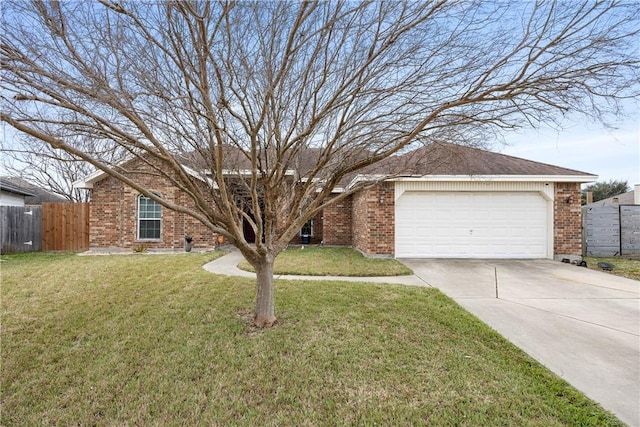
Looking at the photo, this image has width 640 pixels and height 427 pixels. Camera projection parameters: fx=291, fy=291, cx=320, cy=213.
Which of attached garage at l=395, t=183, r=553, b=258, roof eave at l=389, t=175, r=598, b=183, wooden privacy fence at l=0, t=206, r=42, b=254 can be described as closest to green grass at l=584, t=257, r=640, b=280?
attached garage at l=395, t=183, r=553, b=258

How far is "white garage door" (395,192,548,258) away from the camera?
9734 mm

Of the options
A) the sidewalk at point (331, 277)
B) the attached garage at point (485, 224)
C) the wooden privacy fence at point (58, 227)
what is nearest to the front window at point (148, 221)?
the wooden privacy fence at point (58, 227)

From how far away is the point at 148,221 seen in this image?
11.8 metres

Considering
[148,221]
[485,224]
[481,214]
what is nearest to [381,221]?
[481,214]

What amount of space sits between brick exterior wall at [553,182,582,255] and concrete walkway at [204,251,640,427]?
1271 millimetres

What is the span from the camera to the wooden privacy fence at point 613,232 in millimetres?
10508

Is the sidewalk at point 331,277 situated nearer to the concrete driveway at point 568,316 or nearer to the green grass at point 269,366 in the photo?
the concrete driveway at point 568,316

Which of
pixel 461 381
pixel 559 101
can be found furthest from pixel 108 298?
pixel 559 101

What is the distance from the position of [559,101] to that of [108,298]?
7.57 metres

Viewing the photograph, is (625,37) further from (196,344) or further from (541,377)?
(196,344)

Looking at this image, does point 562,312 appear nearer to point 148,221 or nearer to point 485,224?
point 485,224

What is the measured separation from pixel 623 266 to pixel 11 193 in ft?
86.3

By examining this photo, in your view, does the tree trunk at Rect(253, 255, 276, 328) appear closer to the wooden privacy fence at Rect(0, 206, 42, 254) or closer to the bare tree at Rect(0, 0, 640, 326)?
the bare tree at Rect(0, 0, 640, 326)

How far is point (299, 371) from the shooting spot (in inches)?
121
